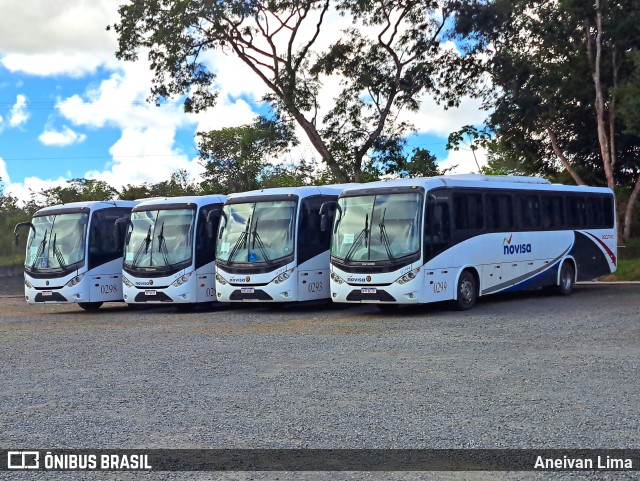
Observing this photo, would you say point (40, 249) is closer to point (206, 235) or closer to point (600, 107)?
point (206, 235)

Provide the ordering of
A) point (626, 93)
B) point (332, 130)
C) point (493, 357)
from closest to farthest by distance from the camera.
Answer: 1. point (493, 357)
2. point (626, 93)
3. point (332, 130)

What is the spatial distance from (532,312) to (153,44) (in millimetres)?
22988

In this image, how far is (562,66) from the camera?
41156 mm

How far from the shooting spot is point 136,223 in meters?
24.9

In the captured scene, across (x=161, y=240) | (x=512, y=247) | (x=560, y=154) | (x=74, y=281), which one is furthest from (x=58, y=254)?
(x=560, y=154)

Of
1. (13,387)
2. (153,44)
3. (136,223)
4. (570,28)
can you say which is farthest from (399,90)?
(13,387)

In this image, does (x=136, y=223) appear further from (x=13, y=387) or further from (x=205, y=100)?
(x=205, y=100)

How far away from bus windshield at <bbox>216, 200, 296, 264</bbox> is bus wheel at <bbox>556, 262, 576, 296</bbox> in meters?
7.96

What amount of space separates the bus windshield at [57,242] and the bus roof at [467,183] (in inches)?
283

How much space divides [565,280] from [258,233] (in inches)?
344

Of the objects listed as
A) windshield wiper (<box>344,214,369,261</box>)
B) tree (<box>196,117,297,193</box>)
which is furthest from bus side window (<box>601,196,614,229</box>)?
tree (<box>196,117,297,193</box>)

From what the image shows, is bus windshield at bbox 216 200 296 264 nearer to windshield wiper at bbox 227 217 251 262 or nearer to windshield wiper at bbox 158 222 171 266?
windshield wiper at bbox 227 217 251 262

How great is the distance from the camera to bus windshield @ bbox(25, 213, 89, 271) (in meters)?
25.4

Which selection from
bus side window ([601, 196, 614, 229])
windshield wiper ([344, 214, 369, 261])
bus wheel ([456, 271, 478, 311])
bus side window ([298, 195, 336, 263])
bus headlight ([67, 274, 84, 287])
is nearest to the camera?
windshield wiper ([344, 214, 369, 261])
